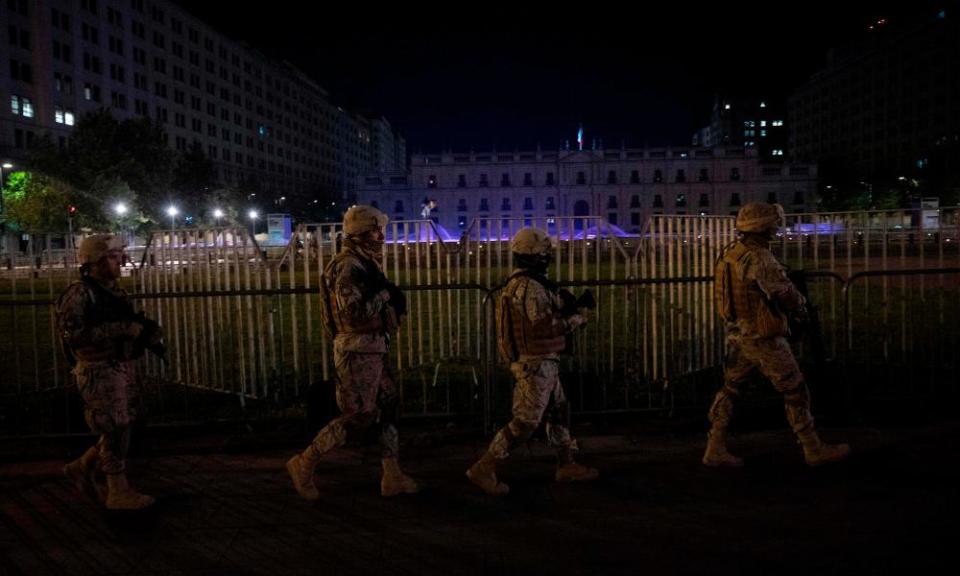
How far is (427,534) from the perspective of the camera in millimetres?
4566

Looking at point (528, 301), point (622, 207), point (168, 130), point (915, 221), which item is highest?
point (168, 130)

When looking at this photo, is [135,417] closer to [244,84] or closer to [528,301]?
[528,301]

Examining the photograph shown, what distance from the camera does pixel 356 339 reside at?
501 centimetres

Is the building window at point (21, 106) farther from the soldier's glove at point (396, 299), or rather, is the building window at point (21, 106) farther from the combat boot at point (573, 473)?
the combat boot at point (573, 473)

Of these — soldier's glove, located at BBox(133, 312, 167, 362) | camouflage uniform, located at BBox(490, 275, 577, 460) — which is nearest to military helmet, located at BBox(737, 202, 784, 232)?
camouflage uniform, located at BBox(490, 275, 577, 460)

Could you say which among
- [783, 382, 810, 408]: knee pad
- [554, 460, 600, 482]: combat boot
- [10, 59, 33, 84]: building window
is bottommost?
[554, 460, 600, 482]: combat boot

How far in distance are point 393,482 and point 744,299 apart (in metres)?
2.81

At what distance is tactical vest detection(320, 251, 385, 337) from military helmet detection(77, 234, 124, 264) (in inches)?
55.6

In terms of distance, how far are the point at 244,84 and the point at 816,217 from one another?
334 ft

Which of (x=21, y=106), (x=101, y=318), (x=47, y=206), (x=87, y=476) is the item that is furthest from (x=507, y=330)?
(x=21, y=106)

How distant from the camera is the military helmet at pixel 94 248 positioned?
16.0ft

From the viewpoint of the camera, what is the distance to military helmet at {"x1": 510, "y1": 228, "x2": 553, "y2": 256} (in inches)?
197

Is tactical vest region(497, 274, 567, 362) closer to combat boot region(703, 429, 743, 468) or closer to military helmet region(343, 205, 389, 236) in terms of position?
military helmet region(343, 205, 389, 236)

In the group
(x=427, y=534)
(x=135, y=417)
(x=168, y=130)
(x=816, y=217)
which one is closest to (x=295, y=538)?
(x=427, y=534)
